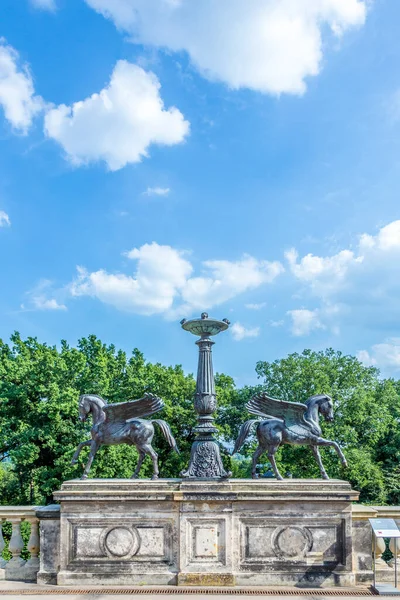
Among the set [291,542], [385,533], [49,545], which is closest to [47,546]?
[49,545]

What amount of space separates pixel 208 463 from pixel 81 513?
1.98m

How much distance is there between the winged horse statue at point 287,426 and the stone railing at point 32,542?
3011 mm

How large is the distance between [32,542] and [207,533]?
261 cm

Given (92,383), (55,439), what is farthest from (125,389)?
(55,439)

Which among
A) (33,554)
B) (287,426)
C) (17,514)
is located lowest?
(33,554)

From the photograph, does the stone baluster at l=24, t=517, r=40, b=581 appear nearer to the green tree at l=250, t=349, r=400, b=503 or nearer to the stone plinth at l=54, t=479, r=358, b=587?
the stone plinth at l=54, t=479, r=358, b=587

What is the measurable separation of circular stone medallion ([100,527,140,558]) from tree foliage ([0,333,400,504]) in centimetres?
1523

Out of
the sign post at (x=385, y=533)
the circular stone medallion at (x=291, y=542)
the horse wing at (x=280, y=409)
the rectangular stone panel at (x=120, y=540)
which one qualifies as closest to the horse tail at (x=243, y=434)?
the horse wing at (x=280, y=409)

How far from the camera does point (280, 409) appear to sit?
8.74 m

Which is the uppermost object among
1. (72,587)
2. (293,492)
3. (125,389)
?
(125,389)

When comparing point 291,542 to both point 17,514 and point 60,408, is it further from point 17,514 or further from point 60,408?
point 60,408

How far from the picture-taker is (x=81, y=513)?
7.90 metres

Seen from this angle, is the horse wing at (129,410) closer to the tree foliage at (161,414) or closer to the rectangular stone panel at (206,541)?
the rectangular stone panel at (206,541)

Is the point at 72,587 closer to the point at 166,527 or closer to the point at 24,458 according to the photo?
the point at 166,527
